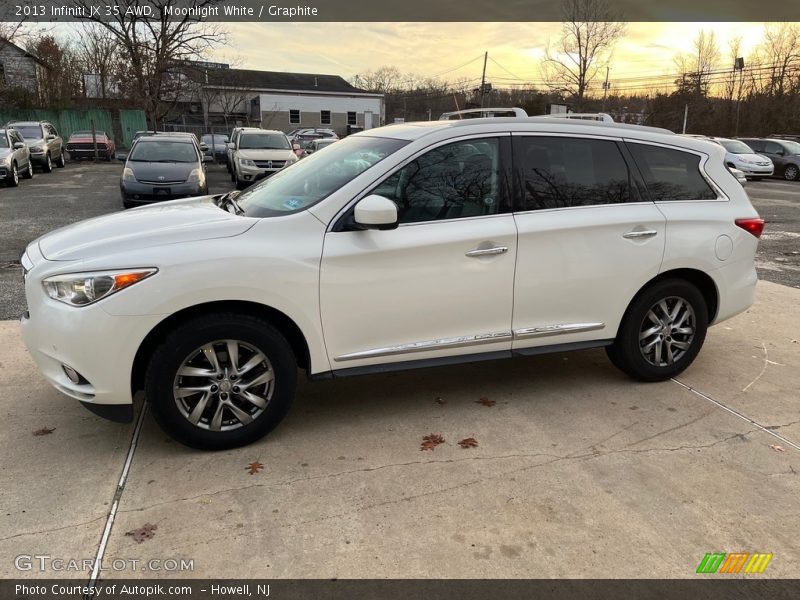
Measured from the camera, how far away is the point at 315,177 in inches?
157

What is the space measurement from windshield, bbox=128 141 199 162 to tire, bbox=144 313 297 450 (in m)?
10.7

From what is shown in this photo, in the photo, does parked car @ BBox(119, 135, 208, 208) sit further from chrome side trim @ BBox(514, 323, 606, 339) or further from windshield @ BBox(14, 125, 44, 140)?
windshield @ BBox(14, 125, 44, 140)

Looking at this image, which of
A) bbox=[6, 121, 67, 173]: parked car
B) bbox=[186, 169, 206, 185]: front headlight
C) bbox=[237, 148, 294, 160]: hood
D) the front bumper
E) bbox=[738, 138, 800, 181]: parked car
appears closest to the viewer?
the front bumper

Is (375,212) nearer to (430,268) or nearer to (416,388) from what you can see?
(430,268)

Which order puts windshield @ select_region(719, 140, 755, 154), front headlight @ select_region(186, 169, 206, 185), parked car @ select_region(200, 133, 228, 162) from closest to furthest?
1. front headlight @ select_region(186, 169, 206, 185)
2. windshield @ select_region(719, 140, 755, 154)
3. parked car @ select_region(200, 133, 228, 162)

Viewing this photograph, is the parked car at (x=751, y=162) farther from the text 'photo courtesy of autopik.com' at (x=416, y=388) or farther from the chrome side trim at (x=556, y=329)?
the chrome side trim at (x=556, y=329)

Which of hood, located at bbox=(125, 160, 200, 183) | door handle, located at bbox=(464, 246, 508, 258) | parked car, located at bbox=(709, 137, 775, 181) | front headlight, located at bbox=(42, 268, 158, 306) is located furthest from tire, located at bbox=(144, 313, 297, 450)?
parked car, located at bbox=(709, 137, 775, 181)

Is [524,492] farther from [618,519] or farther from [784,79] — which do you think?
[784,79]

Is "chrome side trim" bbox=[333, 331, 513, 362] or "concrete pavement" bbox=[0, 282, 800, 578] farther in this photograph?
"chrome side trim" bbox=[333, 331, 513, 362]

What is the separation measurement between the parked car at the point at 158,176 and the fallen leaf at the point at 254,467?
371 inches

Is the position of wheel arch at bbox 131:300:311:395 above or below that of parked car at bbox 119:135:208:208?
below

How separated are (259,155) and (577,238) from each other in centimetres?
1424

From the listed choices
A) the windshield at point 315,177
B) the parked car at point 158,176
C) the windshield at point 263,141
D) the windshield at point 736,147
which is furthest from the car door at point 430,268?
the windshield at point 736,147

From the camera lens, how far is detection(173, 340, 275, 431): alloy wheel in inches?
130
